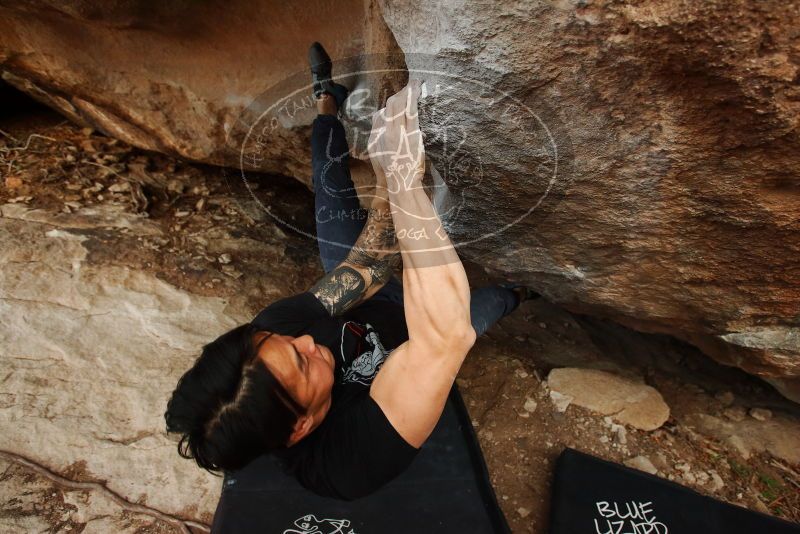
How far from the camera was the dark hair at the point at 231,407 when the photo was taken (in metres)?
0.93

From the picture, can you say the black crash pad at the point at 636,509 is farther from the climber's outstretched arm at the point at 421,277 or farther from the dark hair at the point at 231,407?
the dark hair at the point at 231,407

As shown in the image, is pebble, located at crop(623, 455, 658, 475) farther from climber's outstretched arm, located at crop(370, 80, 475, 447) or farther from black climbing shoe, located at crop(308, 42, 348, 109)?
black climbing shoe, located at crop(308, 42, 348, 109)

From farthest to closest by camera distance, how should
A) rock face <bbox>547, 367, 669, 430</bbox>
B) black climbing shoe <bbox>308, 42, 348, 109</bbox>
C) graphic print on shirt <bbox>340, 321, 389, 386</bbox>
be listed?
rock face <bbox>547, 367, 669, 430</bbox> → black climbing shoe <bbox>308, 42, 348, 109</bbox> → graphic print on shirt <bbox>340, 321, 389, 386</bbox>

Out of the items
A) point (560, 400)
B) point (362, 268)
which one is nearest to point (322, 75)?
point (362, 268)

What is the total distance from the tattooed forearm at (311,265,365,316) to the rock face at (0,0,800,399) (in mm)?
322

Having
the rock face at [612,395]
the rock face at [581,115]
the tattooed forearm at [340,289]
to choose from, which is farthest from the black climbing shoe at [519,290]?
the tattooed forearm at [340,289]

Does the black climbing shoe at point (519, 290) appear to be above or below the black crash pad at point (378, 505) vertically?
above

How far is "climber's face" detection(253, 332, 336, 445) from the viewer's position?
97 cm

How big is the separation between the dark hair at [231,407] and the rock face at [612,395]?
3.42ft

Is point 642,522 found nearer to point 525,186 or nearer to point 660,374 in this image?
point 660,374

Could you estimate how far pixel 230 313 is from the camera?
176 cm

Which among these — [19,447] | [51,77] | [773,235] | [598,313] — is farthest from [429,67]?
[51,77]

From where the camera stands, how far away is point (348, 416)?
1048 millimetres

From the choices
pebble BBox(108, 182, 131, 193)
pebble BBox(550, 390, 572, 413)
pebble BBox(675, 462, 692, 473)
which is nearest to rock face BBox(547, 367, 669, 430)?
pebble BBox(550, 390, 572, 413)
